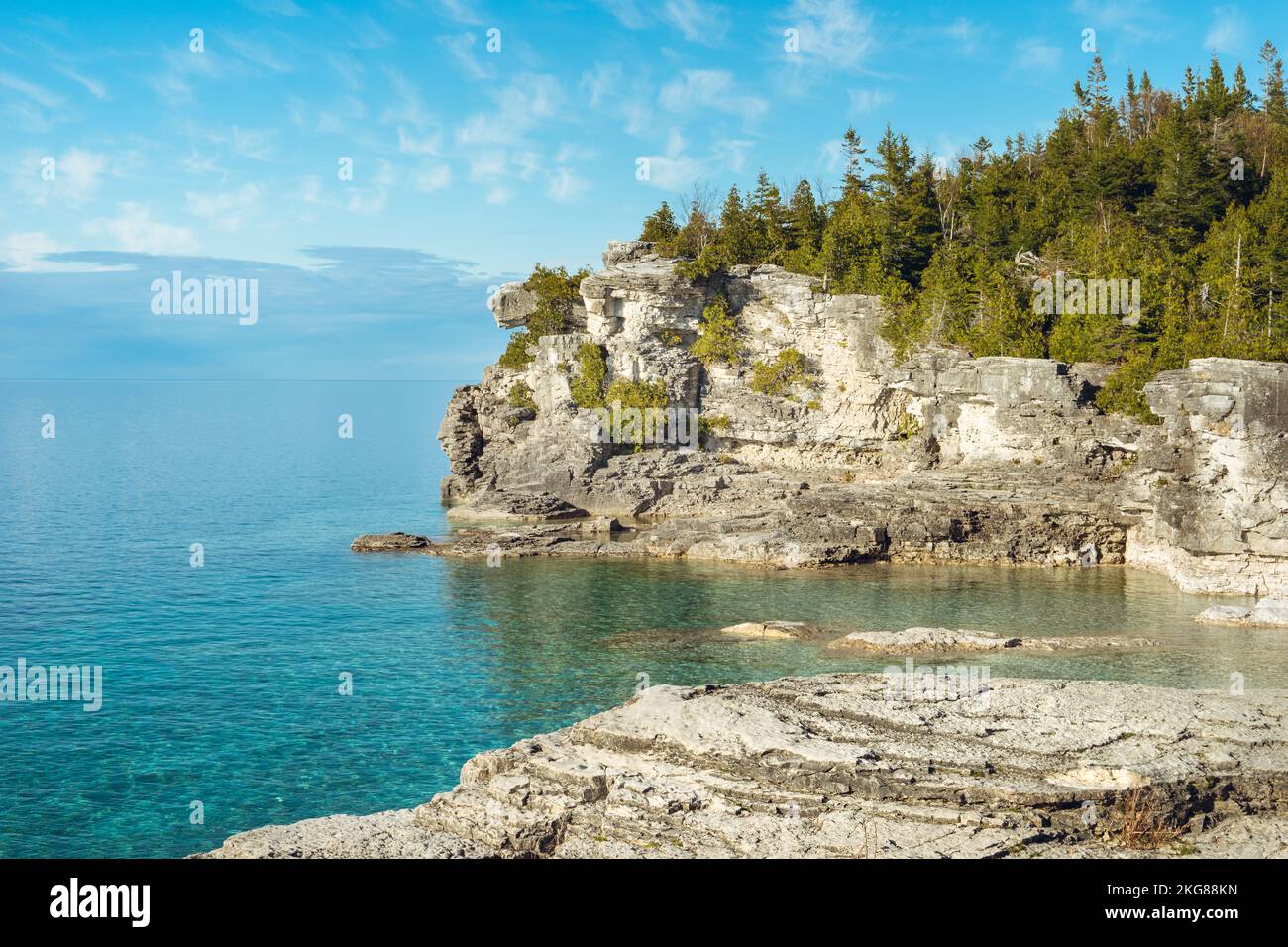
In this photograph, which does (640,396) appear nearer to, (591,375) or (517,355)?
(591,375)

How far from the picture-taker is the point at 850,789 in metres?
17.5

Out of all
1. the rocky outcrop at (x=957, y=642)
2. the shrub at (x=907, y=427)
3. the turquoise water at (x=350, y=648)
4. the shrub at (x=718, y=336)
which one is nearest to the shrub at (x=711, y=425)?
the shrub at (x=718, y=336)

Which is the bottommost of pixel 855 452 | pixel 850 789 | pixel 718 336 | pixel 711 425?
pixel 850 789

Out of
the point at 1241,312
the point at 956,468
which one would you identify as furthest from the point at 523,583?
the point at 1241,312

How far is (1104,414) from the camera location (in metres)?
50.1

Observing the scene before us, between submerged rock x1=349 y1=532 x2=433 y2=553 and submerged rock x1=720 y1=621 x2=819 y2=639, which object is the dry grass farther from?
submerged rock x1=349 y1=532 x2=433 y2=553

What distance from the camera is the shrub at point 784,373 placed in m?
64.8

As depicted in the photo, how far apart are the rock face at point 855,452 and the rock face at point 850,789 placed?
23.2m

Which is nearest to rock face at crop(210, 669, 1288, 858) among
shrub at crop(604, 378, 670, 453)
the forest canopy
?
the forest canopy

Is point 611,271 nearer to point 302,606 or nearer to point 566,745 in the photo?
point 302,606

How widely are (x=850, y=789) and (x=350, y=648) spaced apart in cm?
2337

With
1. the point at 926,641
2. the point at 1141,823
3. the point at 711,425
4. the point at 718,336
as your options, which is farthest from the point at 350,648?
the point at 718,336
